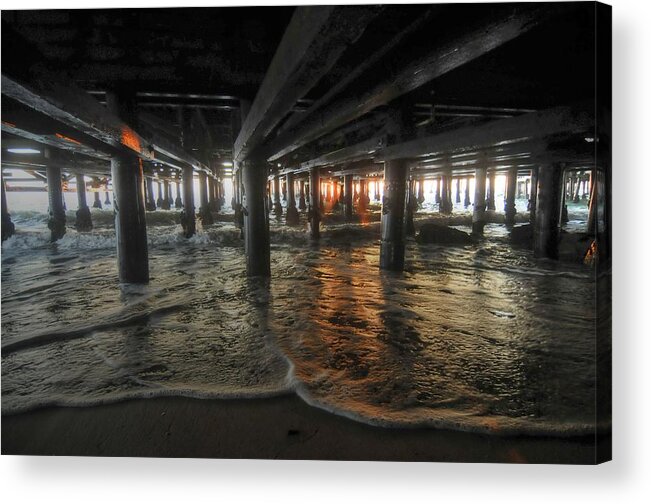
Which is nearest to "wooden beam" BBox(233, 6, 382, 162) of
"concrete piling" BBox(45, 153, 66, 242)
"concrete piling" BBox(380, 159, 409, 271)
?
"concrete piling" BBox(380, 159, 409, 271)

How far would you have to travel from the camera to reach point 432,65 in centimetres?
249

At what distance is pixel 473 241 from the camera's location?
9.80 meters

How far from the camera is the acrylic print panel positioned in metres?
2.31

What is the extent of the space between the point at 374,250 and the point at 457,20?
680cm

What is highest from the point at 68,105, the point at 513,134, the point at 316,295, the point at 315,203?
the point at 68,105

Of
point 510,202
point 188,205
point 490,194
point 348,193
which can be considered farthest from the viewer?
point 348,193

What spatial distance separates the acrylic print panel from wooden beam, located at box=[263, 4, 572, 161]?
1 cm

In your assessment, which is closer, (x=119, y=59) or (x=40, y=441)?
(x=40, y=441)

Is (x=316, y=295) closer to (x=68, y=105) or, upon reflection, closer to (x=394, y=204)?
(x=394, y=204)

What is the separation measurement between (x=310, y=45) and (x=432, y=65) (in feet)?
4.21

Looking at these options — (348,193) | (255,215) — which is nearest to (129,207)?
(255,215)

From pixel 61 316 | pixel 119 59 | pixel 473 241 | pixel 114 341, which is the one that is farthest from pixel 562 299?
pixel 61 316

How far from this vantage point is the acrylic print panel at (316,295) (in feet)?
7.59

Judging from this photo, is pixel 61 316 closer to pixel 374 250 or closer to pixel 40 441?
pixel 40 441
